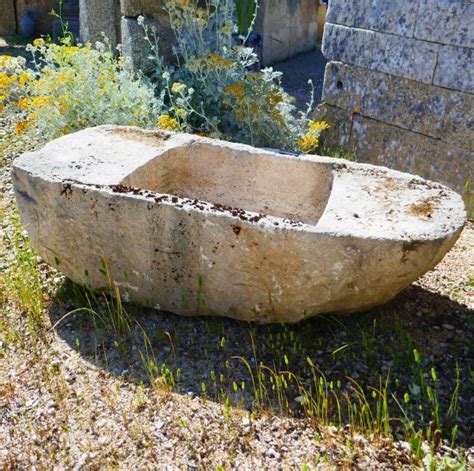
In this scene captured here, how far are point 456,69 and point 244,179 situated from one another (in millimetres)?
1499

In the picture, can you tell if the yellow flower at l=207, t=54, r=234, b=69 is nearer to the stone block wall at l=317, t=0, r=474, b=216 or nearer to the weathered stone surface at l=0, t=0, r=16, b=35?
the stone block wall at l=317, t=0, r=474, b=216

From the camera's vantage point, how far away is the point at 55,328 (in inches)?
120

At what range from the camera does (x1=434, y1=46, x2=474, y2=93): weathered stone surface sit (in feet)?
12.5

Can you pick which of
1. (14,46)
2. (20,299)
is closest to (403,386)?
(20,299)

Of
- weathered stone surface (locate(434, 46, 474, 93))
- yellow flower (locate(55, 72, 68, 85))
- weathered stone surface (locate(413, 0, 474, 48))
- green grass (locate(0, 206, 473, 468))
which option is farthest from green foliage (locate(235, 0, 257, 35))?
green grass (locate(0, 206, 473, 468))

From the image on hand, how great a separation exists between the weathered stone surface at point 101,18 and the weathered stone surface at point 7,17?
142 inches

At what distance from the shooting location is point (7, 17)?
8.80 metres

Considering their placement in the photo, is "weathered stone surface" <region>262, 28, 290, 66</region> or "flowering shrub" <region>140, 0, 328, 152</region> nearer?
"flowering shrub" <region>140, 0, 328, 152</region>

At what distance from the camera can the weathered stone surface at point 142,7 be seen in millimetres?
5040

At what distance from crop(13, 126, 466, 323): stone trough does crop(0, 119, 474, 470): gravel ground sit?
0.15m

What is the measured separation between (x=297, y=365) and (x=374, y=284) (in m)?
0.46

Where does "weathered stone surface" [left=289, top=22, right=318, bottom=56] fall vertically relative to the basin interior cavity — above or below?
below

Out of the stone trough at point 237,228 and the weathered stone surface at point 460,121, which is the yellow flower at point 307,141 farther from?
the stone trough at point 237,228

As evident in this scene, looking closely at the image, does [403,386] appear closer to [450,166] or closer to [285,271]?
[285,271]
